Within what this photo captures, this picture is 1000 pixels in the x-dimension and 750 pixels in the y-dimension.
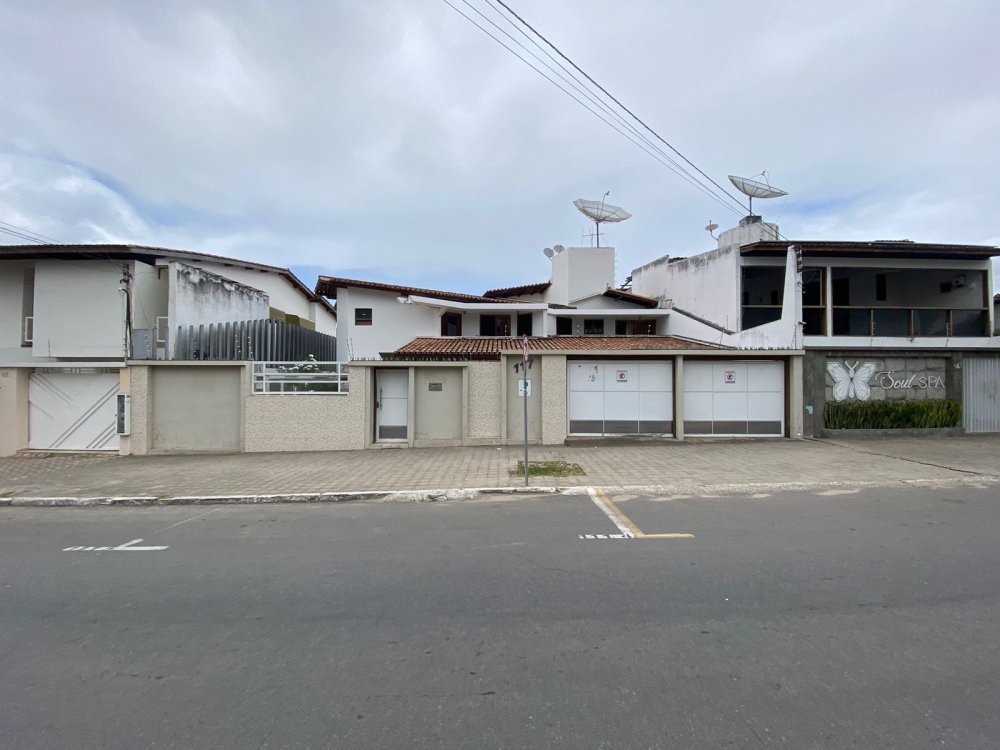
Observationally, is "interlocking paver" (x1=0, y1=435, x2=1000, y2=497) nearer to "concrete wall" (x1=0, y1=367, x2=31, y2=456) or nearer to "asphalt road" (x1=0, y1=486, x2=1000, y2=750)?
"concrete wall" (x1=0, y1=367, x2=31, y2=456)

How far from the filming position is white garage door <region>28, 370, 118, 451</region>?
13.8m

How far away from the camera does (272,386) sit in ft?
A: 45.2

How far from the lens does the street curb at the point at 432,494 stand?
817 centimetres

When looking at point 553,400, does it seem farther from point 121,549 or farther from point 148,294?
point 148,294

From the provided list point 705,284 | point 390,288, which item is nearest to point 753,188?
point 705,284

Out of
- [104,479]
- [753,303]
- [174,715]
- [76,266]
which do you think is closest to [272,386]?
[104,479]

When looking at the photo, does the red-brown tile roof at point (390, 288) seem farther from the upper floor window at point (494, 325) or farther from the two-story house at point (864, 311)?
the two-story house at point (864, 311)

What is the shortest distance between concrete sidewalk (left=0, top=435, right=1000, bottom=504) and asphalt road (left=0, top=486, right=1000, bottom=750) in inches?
102

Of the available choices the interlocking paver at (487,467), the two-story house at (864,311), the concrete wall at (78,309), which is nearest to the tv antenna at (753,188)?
the two-story house at (864,311)

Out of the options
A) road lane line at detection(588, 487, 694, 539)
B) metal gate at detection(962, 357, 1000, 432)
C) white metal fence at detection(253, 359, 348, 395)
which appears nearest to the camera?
road lane line at detection(588, 487, 694, 539)

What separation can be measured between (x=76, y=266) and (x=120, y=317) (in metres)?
1.79

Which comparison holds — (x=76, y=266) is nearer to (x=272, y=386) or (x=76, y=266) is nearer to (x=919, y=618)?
(x=272, y=386)

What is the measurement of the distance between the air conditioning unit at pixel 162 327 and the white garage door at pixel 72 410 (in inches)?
53.2

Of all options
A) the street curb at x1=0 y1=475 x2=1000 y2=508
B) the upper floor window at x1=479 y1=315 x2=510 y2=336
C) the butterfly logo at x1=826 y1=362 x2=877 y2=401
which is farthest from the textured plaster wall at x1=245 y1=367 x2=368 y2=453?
the butterfly logo at x1=826 y1=362 x2=877 y2=401
